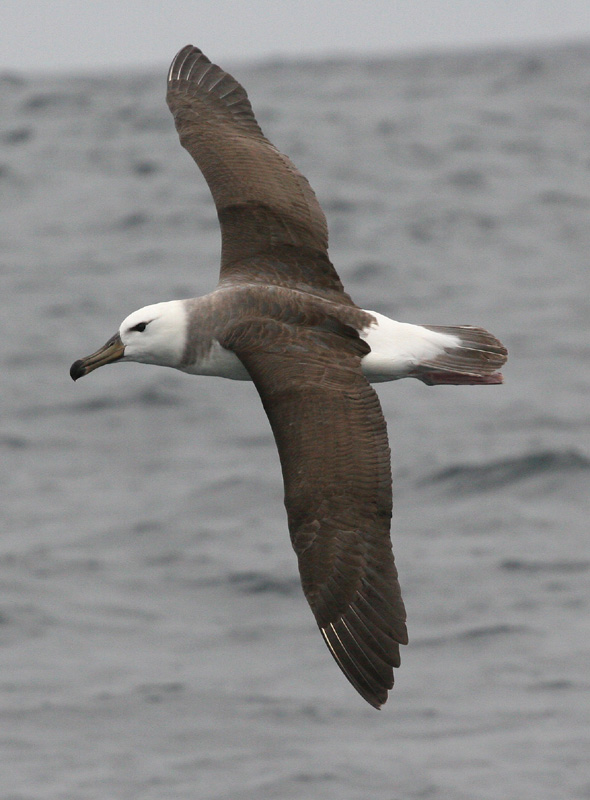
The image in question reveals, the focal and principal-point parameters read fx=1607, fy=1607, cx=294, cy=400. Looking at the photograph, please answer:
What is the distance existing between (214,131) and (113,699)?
6.27 meters

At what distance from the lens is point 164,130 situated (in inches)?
1618

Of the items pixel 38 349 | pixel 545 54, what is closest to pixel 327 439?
pixel 38 349

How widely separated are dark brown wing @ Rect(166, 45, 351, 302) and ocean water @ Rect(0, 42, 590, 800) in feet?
17.7

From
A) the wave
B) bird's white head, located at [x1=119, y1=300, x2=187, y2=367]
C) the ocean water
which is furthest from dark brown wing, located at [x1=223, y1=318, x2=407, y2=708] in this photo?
the wave

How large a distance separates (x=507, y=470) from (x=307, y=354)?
10343mm

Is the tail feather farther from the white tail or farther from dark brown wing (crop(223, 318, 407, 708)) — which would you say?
dark brown wing (crop(223, 318, 407, 708))

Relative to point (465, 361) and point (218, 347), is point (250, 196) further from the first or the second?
point (465, 361)

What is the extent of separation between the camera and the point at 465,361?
10.6 m

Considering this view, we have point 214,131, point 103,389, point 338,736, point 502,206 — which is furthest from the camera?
point 502,206

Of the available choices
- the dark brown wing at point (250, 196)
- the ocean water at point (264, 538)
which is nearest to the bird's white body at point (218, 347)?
the dark brown wing at point (250, 196)

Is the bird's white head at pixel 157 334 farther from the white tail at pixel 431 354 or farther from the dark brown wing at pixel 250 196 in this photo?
the white tail at pixel 431 354

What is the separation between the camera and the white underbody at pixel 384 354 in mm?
10062

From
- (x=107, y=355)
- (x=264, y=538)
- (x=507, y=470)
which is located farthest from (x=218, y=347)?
(x=507, y=470)

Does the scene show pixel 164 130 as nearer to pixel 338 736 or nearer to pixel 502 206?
pixel 502 206
